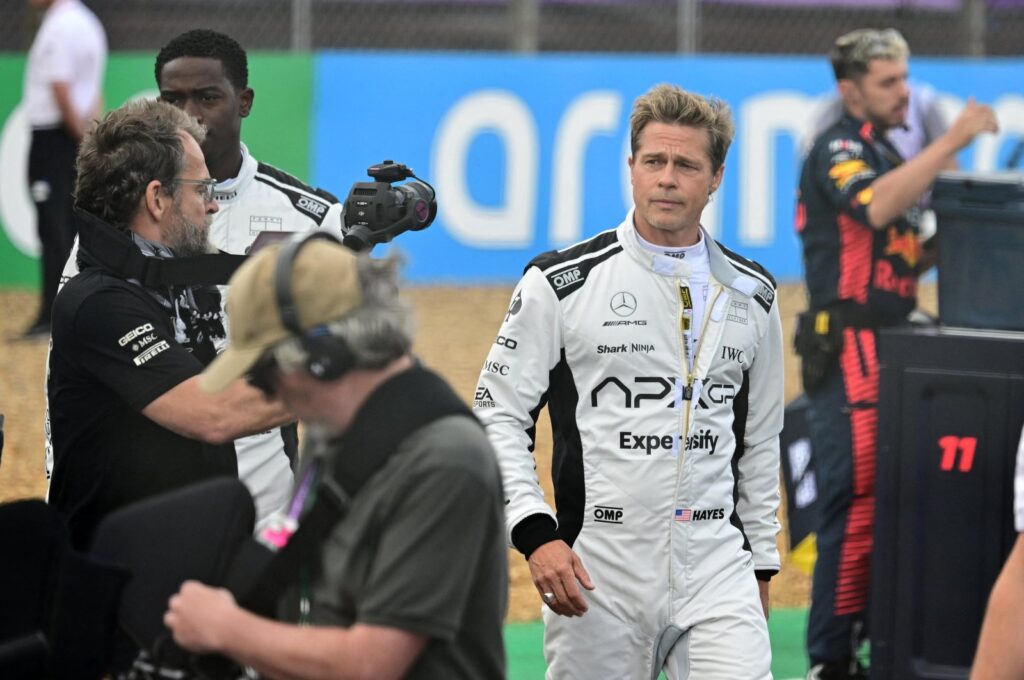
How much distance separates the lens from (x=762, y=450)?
14.5 ft

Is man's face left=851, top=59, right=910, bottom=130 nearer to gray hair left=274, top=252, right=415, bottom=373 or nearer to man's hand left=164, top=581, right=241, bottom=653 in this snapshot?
gray hair left=274, top=252, right=415, bottom=373

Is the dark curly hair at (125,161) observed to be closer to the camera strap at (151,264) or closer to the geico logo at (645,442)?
the camera strap at (151,264)

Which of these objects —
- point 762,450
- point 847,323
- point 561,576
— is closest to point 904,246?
point 847,323

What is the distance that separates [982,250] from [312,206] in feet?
7.30

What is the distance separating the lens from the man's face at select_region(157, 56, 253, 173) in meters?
5.16

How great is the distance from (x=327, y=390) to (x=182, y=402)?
1209mm

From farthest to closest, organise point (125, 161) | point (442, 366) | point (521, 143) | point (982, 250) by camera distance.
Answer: point (521, 143) → point (442, 366) → point (982, 250) → point (125, 161)

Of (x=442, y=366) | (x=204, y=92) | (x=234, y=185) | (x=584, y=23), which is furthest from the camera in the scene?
(x=584, y=23)

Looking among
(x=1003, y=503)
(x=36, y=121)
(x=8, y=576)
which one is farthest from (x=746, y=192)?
(x=8, y=576)

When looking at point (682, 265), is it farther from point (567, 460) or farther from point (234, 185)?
point (234, 185)

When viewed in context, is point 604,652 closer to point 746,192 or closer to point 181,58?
point 181,58

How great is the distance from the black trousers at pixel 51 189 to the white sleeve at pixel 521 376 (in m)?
7.72

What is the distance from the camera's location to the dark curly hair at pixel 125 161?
3.98 meters

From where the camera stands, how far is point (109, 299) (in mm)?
3885
